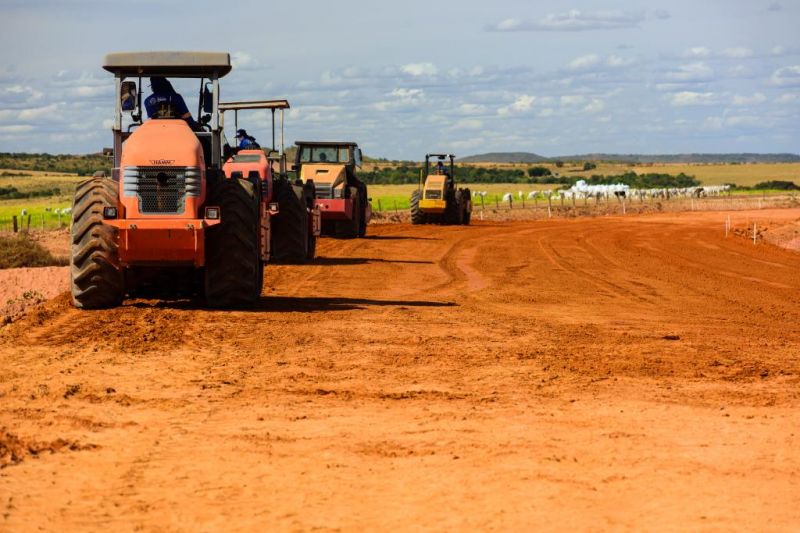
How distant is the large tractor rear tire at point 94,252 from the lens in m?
15.5

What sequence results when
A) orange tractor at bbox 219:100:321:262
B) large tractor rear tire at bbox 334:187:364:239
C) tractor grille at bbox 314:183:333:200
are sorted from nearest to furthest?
orange tractor at bbox 219:100:321:262 → tractor grille at bbox 314:183:333:200 → large tractor rear tire at bbox 334:187:364:239

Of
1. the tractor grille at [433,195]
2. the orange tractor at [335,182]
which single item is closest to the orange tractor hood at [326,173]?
the orange tractor at [335,182]

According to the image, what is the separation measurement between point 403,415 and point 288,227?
16.6m

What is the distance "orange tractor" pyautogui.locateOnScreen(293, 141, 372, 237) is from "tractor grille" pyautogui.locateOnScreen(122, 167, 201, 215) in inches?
806

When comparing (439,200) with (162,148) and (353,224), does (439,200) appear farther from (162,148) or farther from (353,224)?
(162,148)

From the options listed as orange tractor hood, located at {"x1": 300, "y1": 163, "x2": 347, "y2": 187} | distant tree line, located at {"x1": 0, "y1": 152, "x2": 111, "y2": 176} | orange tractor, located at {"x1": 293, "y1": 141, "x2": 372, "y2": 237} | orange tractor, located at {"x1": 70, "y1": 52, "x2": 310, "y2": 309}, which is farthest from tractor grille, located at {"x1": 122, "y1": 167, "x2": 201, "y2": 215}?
distant tree line, located at {"x1": 0, "y1": 152, "x2": 111, "y2": 176}

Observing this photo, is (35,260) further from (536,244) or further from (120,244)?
(120,244)

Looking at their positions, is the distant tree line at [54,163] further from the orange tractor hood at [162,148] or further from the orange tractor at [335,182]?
the orange tractor hood at [162,148]

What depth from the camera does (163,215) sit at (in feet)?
51.1

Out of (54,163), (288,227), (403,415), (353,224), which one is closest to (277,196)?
(288,227)

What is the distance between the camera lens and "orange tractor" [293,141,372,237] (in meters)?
36.8

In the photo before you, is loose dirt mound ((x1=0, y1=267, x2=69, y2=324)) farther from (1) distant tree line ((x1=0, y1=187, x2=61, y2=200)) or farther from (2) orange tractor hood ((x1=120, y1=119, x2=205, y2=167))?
(1) distant tree line ((x1=0, y1=187, x2=61, y2=200))

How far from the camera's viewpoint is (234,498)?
719cm

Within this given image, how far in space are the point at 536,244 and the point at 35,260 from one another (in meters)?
13.7
